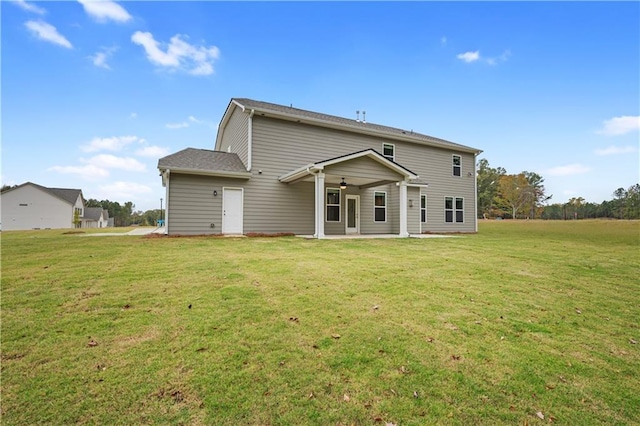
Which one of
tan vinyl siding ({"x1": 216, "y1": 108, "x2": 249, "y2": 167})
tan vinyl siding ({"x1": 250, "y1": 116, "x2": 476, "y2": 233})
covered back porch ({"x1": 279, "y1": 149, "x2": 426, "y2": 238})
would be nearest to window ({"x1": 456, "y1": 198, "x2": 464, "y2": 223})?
tan vinyl siding ({"x1": 250, "y1": 116, "x2": 476, "y2": 233})

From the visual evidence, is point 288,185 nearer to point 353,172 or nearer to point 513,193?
point 353,172

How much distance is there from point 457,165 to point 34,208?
4697 centimetres

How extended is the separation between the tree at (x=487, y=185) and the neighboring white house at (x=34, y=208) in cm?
7373

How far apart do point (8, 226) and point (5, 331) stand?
1854 inches

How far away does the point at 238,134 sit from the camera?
1415 centimetres

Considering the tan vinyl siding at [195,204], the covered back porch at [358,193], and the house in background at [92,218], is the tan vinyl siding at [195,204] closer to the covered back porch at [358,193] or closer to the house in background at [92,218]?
the covered back porch at [358,193]

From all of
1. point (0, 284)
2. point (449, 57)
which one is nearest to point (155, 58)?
point (0, 284)

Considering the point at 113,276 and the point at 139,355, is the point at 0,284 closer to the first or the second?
the point at 113,276

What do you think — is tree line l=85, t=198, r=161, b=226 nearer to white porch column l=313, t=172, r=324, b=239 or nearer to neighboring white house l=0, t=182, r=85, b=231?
neighboring white house l=0, t=182, r=85, b=231

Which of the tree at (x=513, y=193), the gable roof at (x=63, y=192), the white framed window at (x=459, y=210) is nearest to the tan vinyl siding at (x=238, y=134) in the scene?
the white framed window at (x=459, y=210)

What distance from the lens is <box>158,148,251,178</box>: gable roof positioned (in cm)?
1128

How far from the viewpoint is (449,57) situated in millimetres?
16203

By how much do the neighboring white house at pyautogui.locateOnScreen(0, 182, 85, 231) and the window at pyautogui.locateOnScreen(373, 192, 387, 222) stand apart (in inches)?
1629

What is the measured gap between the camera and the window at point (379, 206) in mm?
15445
